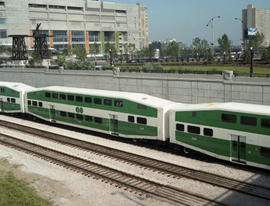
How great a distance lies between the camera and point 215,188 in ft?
55.9

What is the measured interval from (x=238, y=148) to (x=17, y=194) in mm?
12358

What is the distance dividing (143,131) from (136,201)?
27.3 ft

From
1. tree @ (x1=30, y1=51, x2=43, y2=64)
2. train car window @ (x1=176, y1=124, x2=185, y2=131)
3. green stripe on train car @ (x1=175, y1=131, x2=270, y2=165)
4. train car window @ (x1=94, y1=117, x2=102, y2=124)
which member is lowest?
green stripe on train car @ (x1=175, y1=131, x2=270, y2=165)

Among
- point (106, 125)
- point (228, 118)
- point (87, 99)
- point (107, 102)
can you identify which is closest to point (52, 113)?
point (87, 99)

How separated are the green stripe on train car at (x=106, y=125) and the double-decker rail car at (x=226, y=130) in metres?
2.24

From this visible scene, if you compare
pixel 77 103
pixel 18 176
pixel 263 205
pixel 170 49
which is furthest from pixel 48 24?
pixel 263 205

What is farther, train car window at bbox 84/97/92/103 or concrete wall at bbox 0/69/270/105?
train car window at bbox 84/97/92/103

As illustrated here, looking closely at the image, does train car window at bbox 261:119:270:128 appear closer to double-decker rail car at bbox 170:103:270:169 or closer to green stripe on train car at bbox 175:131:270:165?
double-decker rail car at bbox 170:103:270:169

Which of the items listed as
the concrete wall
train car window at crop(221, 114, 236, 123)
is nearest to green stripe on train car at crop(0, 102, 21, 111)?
the concrete wall

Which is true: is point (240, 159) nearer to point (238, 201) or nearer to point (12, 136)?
point (238, 201)

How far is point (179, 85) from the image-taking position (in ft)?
98.3

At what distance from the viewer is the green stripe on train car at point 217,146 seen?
18.0 metres

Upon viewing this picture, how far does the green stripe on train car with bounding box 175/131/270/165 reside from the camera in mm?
17958

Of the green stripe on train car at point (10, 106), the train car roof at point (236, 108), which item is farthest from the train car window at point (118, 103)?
the green stripe on train car at point (10, 106)
